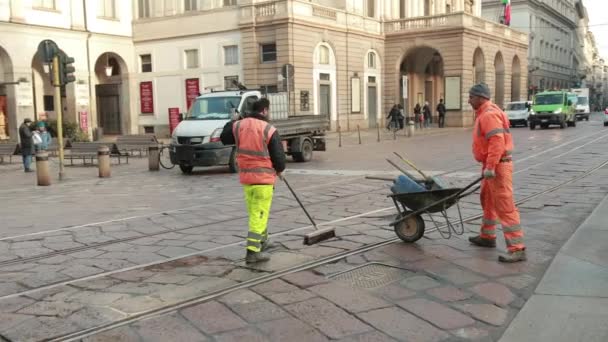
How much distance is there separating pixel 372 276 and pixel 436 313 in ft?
3.37

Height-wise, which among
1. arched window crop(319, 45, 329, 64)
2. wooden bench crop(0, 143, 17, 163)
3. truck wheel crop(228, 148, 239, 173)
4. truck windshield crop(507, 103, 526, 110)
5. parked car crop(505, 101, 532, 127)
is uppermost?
arched window crop(319, 45, 329, 64)

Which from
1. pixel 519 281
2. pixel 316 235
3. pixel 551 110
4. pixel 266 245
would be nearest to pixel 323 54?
pixel 551 110

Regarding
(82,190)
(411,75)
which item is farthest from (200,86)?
(82,190)

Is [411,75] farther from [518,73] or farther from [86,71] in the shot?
[86,71]

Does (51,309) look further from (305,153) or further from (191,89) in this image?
(191,89)

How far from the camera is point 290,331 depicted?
4.13m

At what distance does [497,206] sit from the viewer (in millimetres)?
5879

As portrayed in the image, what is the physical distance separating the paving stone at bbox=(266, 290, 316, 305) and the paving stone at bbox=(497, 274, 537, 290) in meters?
1.69

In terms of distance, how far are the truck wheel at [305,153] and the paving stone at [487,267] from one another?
11798 millimetres

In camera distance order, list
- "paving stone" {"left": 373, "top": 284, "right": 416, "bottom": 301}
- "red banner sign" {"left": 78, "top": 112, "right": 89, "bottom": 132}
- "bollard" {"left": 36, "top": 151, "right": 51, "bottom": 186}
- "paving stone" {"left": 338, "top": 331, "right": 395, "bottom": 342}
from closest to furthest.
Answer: "paving stone" {"left": 338, "top": 331, "right": 395, "bottom": 342}, "paving stone" {"left": 373, "top": 284, "right": 416, "bottom": 301}, "bollard" {"left": 36, "top": 151, "right": 51, "bottom": 186}, "red banner sign" {"left": 78, "top": 112, "right": 89, "bottom": 132}

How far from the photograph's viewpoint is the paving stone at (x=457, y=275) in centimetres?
520

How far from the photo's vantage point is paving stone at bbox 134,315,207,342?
4027 millimetres

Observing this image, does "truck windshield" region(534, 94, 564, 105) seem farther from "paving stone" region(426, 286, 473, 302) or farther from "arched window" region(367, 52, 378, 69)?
"paving stone" region(426, 286, 473, 302)

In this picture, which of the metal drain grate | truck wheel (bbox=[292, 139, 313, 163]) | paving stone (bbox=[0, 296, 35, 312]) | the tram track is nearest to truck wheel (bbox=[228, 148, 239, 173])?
truck wheel (bbox=[292, 139, 313, 163])
